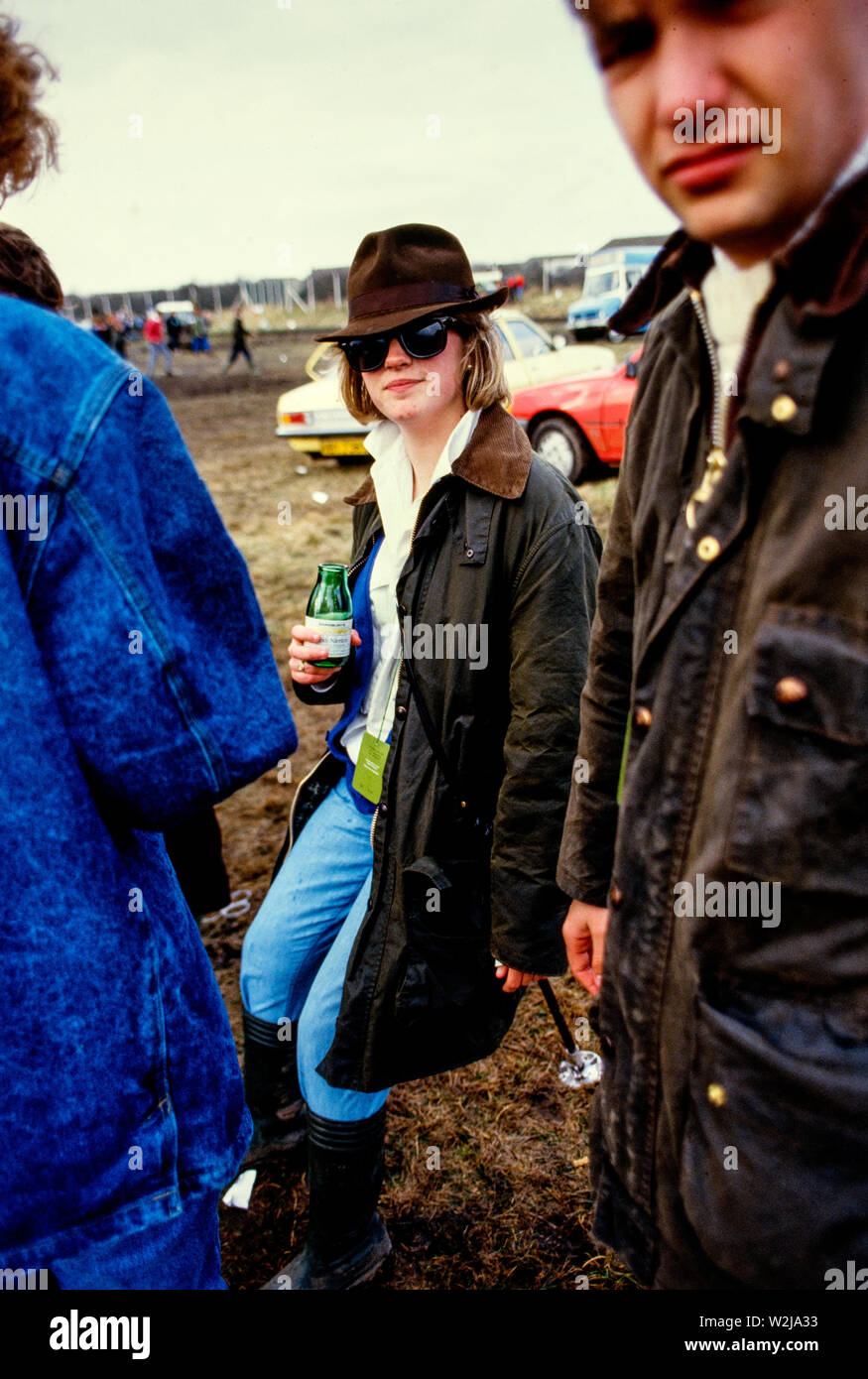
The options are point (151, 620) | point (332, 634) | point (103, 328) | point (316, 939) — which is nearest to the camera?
point (151, 620)

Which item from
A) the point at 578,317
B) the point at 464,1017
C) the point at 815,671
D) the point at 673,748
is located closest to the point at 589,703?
the point at 673,748

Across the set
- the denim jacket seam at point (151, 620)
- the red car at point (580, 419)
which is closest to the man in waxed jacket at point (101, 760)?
the denim jacket seam at point (151, 620)

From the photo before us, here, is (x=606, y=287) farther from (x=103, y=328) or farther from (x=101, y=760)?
(x=101, y=760)

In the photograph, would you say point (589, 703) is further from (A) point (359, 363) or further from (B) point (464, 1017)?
(A) point (359, 363)

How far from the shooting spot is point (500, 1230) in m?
2.34

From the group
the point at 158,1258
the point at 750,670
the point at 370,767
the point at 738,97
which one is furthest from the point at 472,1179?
the point at 738,97

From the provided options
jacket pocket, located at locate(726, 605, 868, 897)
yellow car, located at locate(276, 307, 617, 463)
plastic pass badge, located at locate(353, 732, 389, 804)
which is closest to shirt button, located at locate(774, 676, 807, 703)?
jacket pocket, located at locate(726, 605, 868, 897)

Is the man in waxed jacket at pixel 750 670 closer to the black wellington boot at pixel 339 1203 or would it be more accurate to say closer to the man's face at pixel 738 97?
the man's face at pixel 738 97

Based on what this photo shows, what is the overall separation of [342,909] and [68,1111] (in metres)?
1.15

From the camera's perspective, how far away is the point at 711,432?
1.13 metres

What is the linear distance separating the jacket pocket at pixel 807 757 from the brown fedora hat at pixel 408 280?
4.80 feet

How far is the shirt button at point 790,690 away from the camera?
955mm

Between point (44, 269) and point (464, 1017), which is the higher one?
point (44, 269)

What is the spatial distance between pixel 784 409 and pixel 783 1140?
0.79m
